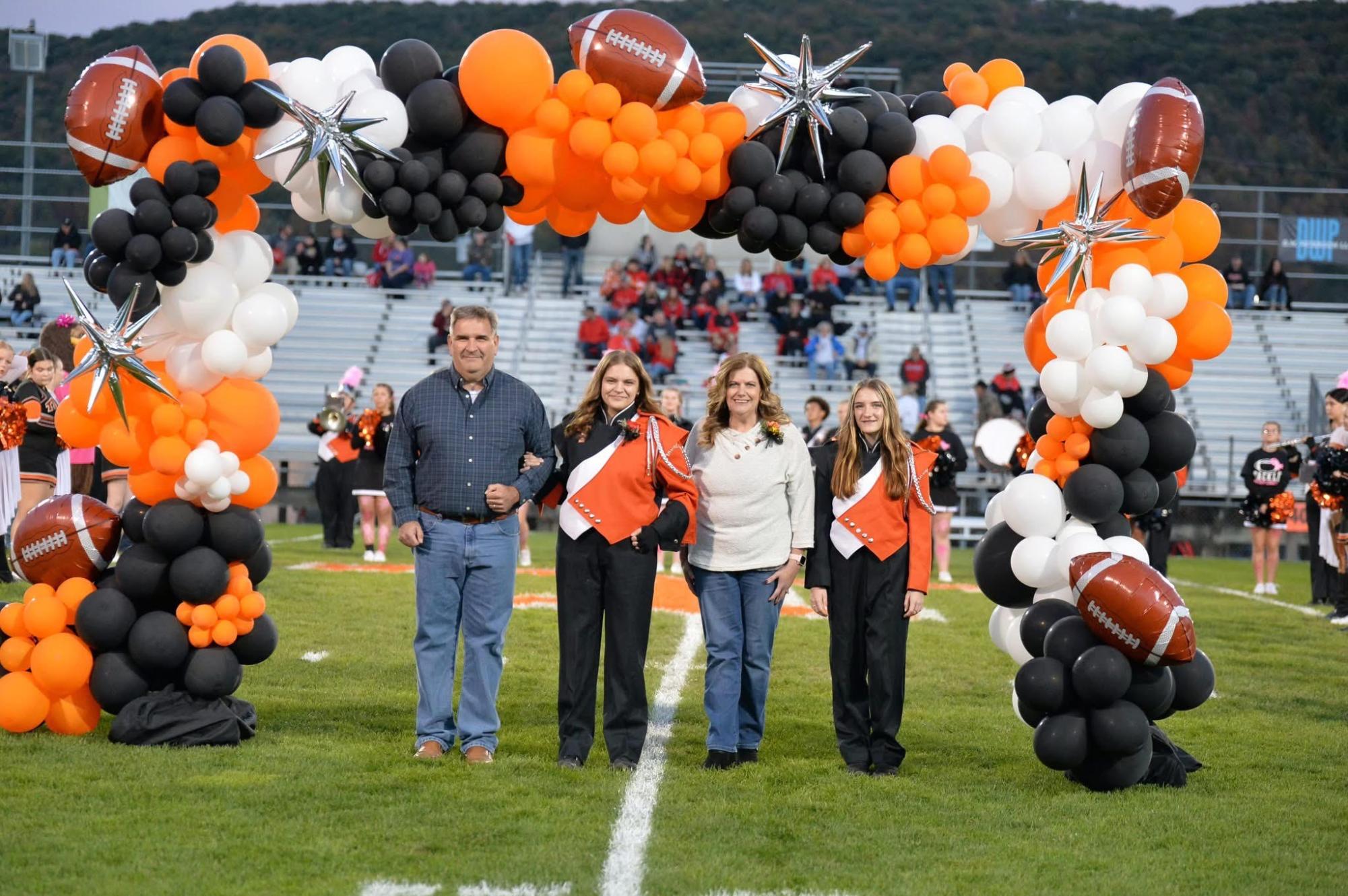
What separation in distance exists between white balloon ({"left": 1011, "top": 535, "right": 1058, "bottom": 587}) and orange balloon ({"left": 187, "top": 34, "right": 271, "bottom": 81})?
428cm

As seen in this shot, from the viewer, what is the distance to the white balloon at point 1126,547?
688 cm

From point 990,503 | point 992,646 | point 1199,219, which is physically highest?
point 1199,219

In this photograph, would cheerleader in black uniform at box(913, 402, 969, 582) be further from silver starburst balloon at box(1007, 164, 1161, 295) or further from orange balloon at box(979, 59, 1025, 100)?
silver starburst balloon at box(1007, 164, 1161, 295)

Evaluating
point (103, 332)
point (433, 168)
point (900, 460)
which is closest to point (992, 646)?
point (900, 460)

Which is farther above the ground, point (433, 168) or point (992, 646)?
point (433, 168)

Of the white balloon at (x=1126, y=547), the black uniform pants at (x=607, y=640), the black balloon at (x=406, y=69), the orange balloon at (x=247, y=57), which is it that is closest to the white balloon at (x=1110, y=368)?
the white balloon at (x=1126, y=547)

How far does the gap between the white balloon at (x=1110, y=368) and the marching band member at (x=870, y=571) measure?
891mm

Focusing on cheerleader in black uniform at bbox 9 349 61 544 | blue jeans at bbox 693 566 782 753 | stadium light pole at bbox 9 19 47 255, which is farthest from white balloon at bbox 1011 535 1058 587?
stadium light pole at bbox 9 19 47 255

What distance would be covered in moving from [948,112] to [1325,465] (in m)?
6.93

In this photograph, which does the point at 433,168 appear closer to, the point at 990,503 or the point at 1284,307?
Answer: the point at 990,503

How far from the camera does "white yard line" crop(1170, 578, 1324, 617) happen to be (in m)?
15.2

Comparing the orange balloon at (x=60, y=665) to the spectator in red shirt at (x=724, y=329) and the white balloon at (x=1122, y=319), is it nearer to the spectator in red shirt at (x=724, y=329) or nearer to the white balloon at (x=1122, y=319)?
the white balloon at (x=1122, y=319)

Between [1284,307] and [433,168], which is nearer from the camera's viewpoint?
[433,168]

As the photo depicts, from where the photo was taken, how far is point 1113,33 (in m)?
73.4
